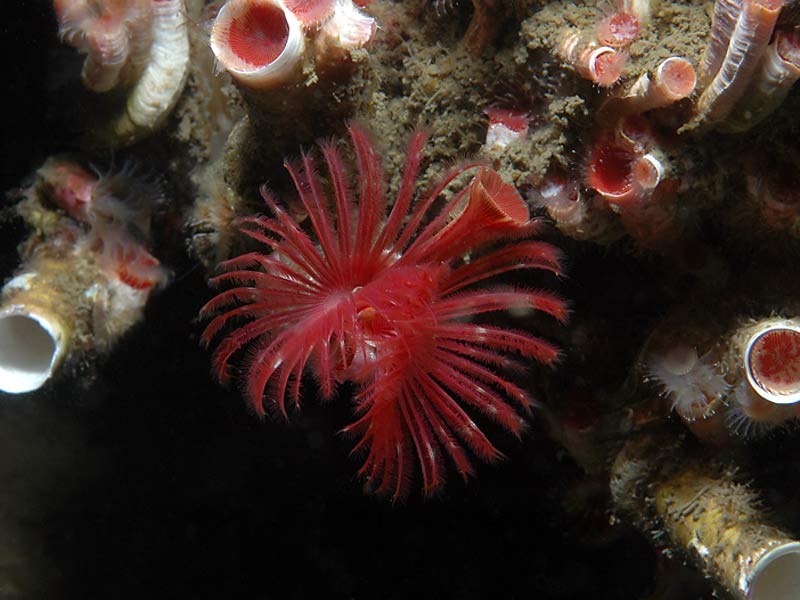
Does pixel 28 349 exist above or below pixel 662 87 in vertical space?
above

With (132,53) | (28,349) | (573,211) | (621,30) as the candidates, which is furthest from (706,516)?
(132,53)

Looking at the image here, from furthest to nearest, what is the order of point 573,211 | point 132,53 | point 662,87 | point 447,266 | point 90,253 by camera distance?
point 90,253 → point 132,53 → point 447,266 → point 573,211 → point 662,87

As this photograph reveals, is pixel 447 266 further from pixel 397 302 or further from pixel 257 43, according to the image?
pixel 257 43

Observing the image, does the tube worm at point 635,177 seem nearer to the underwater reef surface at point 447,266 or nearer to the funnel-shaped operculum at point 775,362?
the underwater reef surface at point 447,266

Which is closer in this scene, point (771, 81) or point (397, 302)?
point (771, 81)

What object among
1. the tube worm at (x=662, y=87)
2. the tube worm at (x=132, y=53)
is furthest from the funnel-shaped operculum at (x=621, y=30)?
the tube worm at (x=132, y=53)
